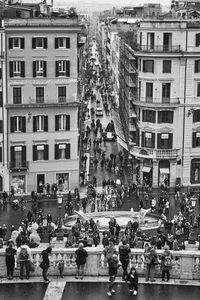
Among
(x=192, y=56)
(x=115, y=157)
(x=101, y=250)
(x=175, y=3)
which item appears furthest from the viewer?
(x=175, y=3)

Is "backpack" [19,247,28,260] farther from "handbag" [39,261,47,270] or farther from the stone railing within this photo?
"handbag" [39,261,47,270]

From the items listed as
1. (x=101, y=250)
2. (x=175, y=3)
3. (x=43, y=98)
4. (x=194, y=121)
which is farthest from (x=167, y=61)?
(x=101, y=250)

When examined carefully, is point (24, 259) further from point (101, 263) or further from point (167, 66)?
point (167, 66)

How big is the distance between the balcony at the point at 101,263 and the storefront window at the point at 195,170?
54.6m

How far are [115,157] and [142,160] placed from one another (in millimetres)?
10297

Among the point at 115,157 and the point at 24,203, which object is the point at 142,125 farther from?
the point at 24,203

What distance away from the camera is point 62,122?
3191 inches

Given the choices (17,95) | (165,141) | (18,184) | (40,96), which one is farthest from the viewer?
(165,141)

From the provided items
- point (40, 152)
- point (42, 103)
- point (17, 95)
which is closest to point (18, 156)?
point (40, 152)

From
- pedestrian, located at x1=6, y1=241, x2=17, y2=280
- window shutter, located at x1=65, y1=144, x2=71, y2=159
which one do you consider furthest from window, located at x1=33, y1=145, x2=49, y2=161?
pedestrian, located at x1=6, y1=241, x2=17, y2=280

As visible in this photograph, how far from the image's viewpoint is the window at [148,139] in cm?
8556

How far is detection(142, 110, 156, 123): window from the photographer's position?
279ft

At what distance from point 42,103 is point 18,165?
25.0 ft

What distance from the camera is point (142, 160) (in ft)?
285
